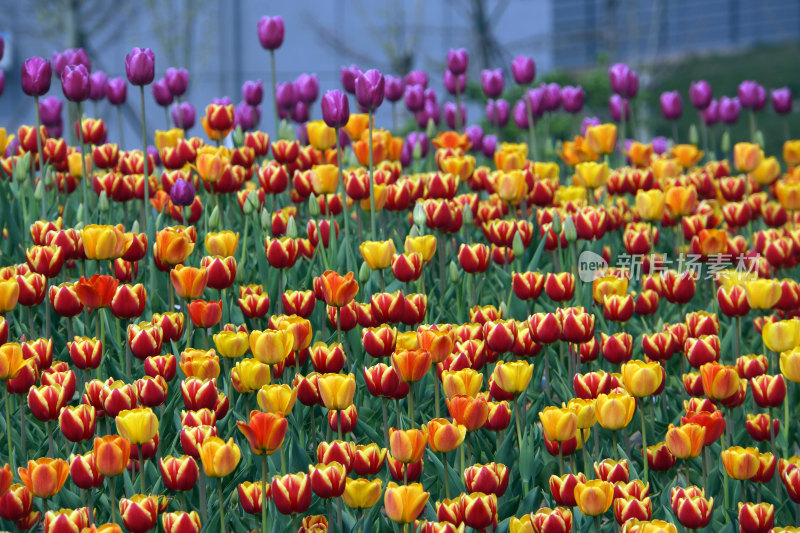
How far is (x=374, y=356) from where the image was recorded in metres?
2.56

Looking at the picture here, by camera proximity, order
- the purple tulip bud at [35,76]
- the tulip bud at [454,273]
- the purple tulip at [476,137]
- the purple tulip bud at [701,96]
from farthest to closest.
→ the purple tulip at [476,137], the purple tulip bud at [701,96], the purple tulip bud at [35,76], the tulip bud at [454,273]

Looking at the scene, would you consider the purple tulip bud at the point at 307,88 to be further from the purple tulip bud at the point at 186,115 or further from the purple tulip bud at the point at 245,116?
the purple tulip bud at the point at 186,115

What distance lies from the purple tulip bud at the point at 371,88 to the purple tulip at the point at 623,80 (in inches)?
102

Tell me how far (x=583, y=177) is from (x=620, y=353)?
5.42 feet

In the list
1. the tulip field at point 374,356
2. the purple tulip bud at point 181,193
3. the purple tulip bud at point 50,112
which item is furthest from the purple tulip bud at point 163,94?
the purple tulip bud at point 181,193

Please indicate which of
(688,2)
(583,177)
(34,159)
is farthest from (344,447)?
(688,2)

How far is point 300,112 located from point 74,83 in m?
1.97

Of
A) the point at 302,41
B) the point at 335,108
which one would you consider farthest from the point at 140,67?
the point at 302,41

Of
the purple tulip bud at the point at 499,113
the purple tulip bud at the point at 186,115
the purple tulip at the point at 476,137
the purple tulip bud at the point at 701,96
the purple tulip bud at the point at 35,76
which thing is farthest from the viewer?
the purple tulip bud at the point at 499,113

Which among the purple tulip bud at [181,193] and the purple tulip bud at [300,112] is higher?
the purple tulip bud at [300,112]

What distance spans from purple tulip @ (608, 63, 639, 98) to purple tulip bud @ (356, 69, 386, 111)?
2.59m

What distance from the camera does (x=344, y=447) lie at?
219 cm

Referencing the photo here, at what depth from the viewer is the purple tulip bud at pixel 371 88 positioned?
10.6 ft

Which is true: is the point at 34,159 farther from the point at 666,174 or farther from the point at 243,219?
the point at 666,174
